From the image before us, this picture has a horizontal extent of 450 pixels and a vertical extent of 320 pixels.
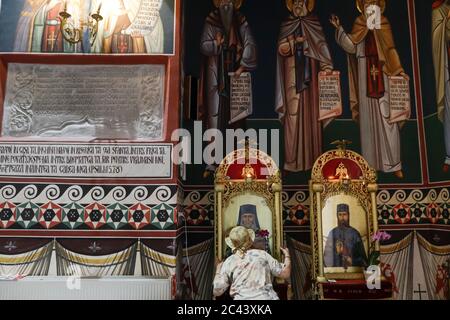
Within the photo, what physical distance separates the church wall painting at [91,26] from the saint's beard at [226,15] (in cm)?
125

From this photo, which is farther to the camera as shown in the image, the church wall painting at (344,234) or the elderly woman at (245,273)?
the church wall painting at (344,234)

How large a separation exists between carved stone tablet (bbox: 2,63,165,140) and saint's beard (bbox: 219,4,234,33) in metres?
1.65

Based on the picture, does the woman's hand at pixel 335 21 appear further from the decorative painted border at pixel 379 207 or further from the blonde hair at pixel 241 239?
the blonde hair at pixel 241 239

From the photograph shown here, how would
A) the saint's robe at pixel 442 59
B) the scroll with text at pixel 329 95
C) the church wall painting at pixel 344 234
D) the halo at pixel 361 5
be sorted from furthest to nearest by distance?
1. the halo at pixel 361 5
2. the scroll with text at pixel 329 95
3. the saint's robe at pixel 442 59
4. the church wall painting at pixel 344 234

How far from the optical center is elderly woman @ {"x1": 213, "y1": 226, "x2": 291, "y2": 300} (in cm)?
397

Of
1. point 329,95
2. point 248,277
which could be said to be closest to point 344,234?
point 248,277

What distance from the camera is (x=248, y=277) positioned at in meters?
4.03

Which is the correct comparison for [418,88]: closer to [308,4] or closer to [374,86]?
[374,86]

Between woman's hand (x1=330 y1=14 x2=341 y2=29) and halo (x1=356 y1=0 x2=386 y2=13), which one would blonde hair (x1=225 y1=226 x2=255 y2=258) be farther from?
halo (x1=356 y1=0 x2=386 y2=13)

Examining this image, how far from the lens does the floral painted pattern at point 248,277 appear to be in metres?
3.96

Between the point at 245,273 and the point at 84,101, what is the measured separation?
289 cm

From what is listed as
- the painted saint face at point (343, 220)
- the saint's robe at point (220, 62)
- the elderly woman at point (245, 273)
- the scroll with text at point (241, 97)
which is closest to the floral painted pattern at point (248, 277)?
the elderly woman at point (245, 273)

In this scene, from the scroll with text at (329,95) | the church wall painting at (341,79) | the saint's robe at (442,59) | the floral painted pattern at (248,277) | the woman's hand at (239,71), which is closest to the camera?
the floral painted pattern at (248,277)
